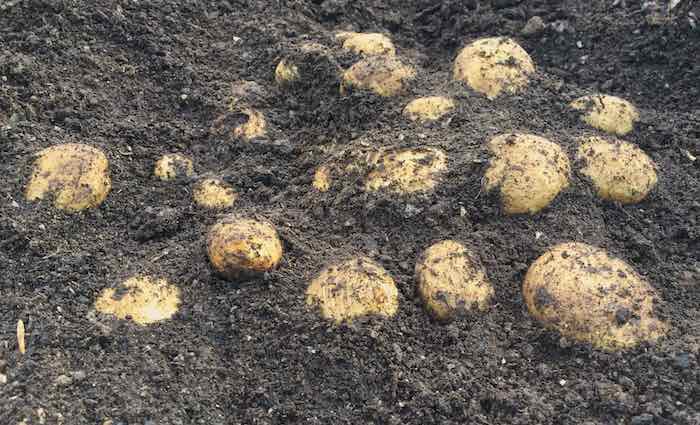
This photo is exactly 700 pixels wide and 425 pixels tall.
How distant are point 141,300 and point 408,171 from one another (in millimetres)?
972

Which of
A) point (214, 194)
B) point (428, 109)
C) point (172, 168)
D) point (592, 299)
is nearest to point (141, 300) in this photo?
point (214, 194)

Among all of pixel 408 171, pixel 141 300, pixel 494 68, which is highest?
pixel 494 68

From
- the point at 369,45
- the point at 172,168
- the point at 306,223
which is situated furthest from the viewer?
the point at 369,45

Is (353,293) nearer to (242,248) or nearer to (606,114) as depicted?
(242,248)

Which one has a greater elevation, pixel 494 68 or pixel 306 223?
pixel 494 68

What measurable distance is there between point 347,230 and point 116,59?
140cm

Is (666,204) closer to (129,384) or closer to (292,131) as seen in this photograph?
(292,131)

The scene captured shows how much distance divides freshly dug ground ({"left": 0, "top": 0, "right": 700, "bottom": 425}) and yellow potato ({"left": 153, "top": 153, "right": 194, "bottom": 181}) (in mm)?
48

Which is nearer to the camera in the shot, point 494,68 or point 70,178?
point 70,178

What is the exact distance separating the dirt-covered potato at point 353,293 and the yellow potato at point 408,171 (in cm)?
34

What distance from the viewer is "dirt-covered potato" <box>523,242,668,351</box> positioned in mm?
1989

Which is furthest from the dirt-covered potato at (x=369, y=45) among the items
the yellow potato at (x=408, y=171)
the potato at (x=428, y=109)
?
the yellow potato at (x=408, y=171)

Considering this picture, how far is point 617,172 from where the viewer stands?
235 centimetres

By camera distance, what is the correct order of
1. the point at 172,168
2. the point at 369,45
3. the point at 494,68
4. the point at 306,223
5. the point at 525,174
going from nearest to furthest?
the point at 525,174 → the point at 306,223 → the point at 172,168 → the point at 494,68 → the point at 369,45
